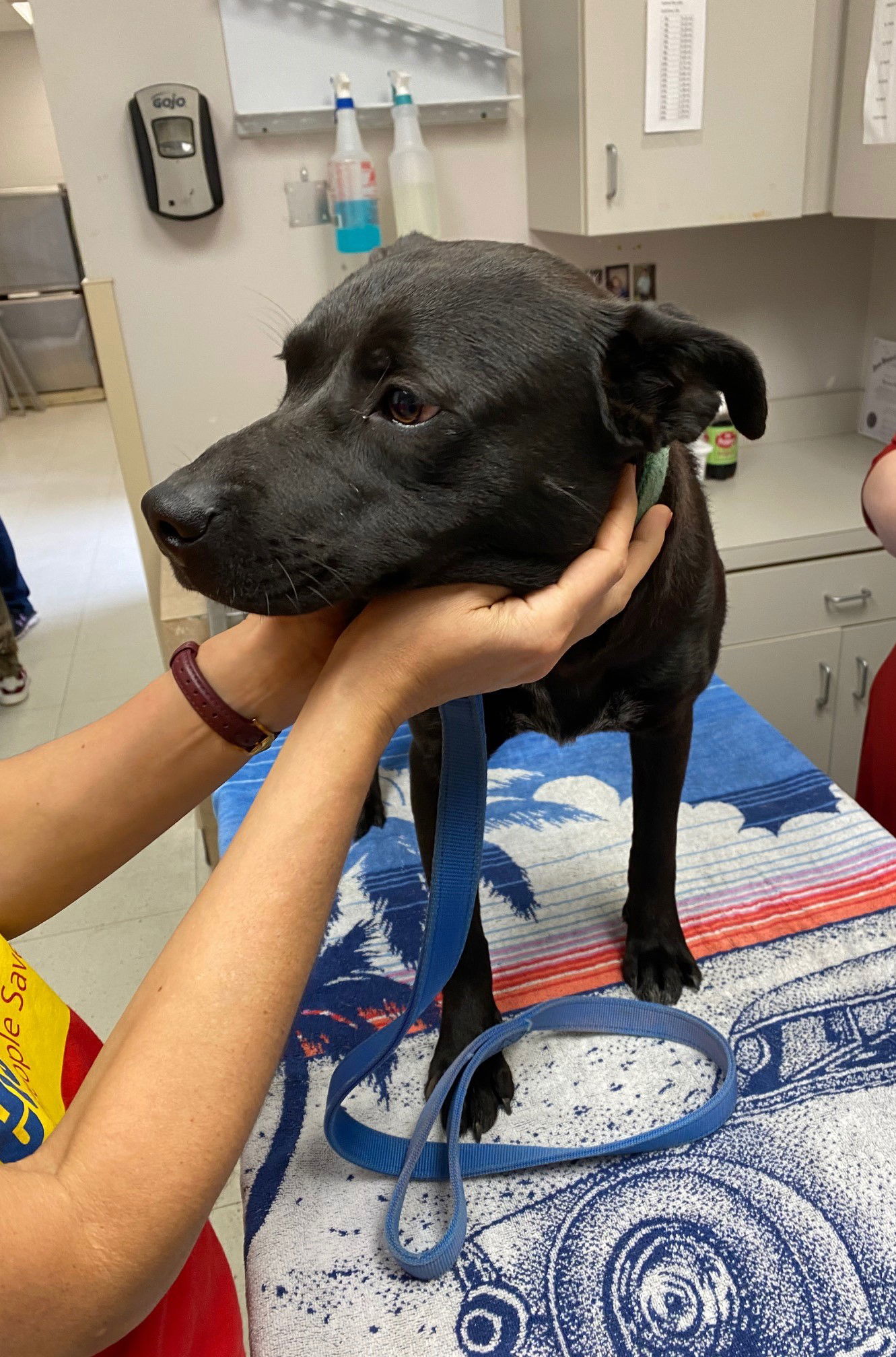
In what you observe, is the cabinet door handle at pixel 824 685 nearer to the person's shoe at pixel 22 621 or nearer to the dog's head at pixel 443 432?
the dog's head at pixel 443 432

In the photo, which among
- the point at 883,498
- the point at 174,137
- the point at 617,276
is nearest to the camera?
the point at 883,498

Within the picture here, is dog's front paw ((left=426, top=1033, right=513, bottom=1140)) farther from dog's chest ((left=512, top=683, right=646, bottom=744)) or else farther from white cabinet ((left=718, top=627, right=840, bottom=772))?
white cabinet ((left=718, top=627, right=840, bottom=772))

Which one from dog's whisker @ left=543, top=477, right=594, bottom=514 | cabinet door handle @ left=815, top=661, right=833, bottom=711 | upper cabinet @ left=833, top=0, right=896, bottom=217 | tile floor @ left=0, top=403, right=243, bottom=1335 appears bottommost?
tile floor @ left=0, top=403, right=243, bottom=1335

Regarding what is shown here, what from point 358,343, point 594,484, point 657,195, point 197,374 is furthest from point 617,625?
point 197,374

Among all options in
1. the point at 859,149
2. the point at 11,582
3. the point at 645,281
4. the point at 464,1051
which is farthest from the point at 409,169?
the point at 11,582

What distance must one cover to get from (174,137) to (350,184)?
0.36 m

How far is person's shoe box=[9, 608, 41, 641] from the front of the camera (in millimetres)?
3646

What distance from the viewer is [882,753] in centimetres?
136

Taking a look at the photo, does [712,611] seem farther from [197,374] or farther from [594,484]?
[197,374]

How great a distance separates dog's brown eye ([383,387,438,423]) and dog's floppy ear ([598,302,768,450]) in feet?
0.48

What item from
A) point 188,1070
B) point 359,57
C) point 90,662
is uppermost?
point 359,57

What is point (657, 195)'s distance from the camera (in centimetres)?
185

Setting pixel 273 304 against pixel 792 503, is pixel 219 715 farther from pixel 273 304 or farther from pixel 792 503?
pixel 792 503

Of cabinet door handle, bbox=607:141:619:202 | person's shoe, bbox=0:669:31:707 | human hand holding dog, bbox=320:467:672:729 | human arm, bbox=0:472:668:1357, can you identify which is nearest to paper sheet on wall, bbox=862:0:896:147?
cabinet door handle, bbox=607:141:619:202
